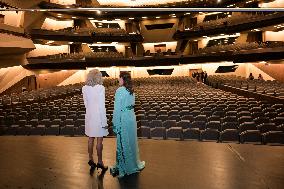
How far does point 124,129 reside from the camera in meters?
4.55

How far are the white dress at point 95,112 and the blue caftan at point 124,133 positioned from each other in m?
0.27

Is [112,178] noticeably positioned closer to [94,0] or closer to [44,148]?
[44,148]

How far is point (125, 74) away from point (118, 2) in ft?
119

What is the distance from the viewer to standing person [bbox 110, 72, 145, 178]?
4516mm

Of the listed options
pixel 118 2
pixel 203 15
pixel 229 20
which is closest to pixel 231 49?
pixel 229 20

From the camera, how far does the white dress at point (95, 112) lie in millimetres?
4684

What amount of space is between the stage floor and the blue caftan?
18 centimetres

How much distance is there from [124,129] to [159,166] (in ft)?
3.14

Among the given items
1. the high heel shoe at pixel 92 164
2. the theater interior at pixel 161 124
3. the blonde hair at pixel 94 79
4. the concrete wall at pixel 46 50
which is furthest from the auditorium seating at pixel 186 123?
the concrete wall at pixel 46 50

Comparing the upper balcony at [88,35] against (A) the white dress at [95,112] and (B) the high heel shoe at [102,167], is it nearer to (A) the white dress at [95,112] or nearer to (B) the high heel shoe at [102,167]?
(A) the white dress at [95,112]

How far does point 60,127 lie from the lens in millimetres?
8312

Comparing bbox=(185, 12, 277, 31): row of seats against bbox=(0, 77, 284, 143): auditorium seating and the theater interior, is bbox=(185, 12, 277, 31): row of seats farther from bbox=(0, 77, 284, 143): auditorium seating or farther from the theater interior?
bbox=(0, 77, 284, 143): auditorium seating

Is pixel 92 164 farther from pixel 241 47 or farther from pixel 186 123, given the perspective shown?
pixel 241 47

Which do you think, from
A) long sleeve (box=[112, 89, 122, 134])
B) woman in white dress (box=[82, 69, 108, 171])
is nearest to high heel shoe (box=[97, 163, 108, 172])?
woman in white dress (box=[82, 69, 108, 171])
